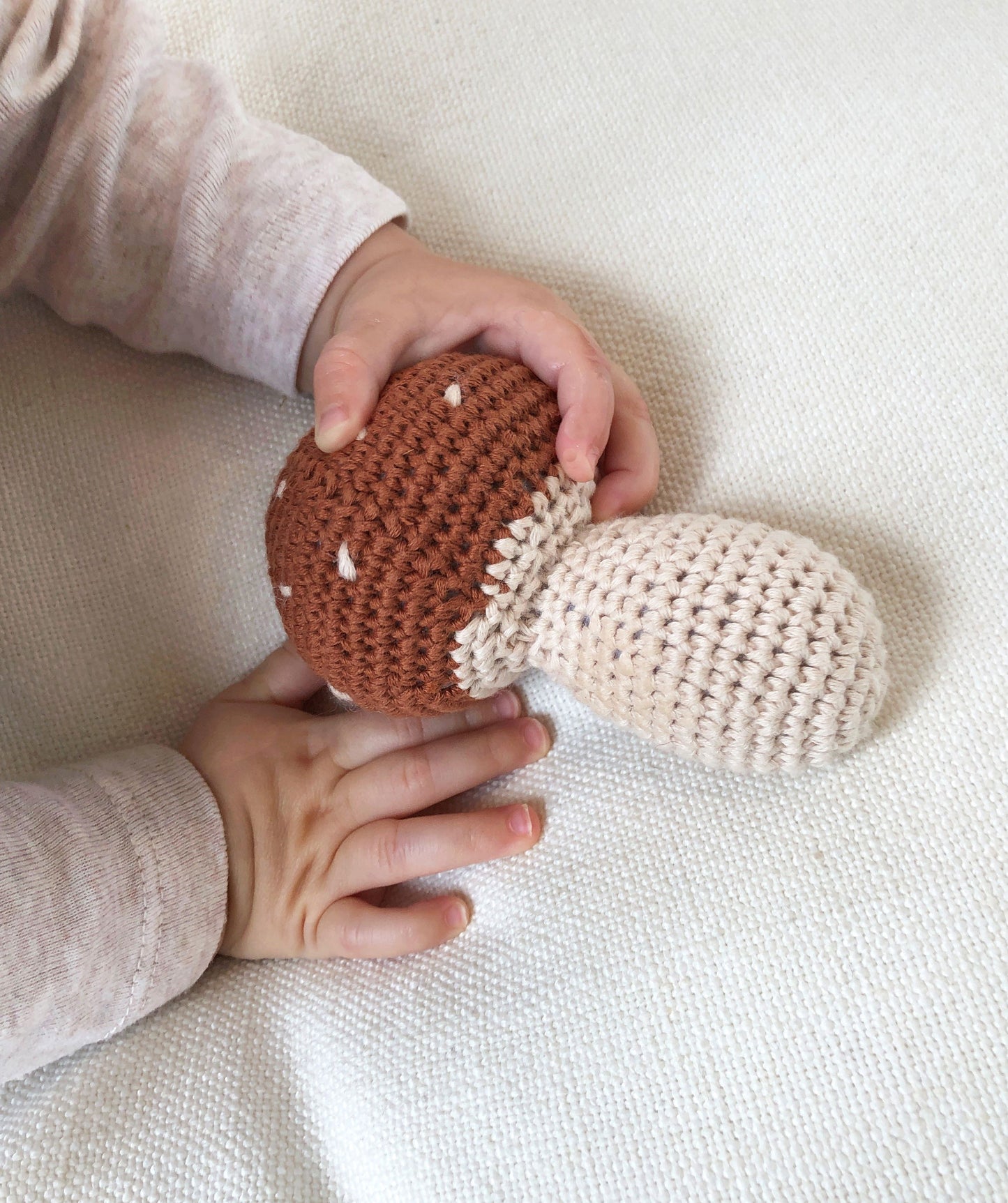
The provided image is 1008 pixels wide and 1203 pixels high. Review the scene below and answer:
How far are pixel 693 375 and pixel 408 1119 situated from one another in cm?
49

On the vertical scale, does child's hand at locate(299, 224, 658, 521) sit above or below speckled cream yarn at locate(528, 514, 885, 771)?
above

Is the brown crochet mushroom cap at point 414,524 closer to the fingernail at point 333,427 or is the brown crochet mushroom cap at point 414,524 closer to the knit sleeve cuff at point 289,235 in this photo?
the fingernail at point 333,427

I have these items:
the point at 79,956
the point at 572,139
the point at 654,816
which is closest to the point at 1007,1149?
the point at 654,816

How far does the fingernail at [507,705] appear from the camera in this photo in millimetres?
612

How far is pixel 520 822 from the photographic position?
0.57 meters

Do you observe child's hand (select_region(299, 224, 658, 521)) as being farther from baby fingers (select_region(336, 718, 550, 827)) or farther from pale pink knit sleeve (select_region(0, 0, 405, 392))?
baby fingers (select_region(336, 718, 550, 827))

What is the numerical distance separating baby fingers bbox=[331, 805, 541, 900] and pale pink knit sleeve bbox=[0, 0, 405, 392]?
1.08 ft

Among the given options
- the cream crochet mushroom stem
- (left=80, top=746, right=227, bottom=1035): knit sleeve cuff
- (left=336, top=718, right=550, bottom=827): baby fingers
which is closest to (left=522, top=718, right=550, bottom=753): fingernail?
(left=336, top=718, right=550, bottom=827): baby fingers

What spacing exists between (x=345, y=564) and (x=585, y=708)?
0.20 meters

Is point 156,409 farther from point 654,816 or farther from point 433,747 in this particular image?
point 654,816

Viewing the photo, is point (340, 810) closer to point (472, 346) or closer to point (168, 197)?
point (472, 346)

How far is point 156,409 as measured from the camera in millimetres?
695

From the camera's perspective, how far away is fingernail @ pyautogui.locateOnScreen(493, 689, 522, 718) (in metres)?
0.61

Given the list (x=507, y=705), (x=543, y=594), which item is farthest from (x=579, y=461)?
(x=507, y=705)
